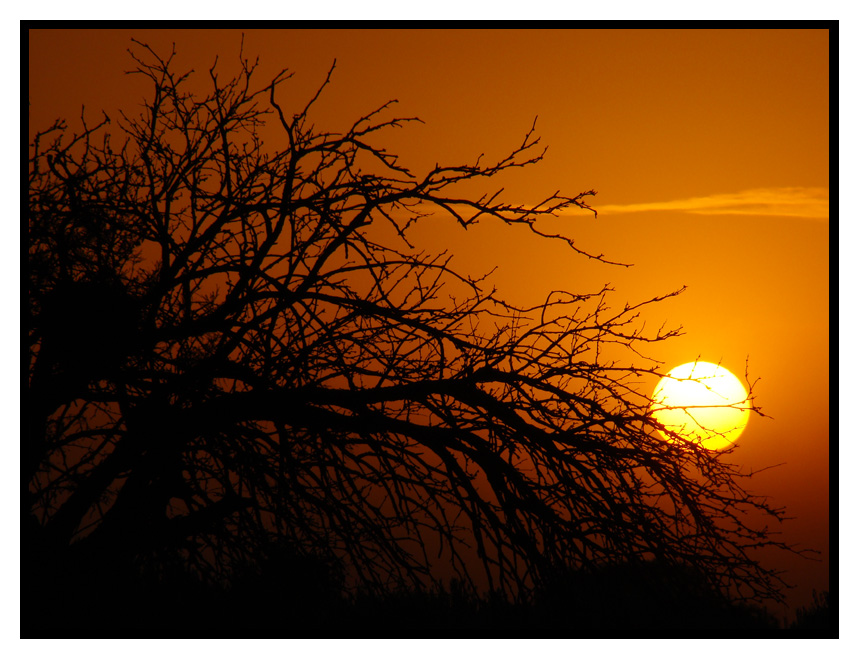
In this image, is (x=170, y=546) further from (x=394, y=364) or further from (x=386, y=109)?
(x=386, y=109)

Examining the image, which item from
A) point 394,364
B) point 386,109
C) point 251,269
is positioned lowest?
point 394,364

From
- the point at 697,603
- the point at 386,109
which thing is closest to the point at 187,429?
the point at 386,109

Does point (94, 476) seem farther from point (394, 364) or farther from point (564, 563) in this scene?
point (564, 563)

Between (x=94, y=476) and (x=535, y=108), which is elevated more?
(x=535, y=108)

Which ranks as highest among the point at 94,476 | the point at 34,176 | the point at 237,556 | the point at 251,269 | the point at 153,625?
the point at 34,176

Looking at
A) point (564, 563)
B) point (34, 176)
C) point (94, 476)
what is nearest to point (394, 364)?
point (564, 563)

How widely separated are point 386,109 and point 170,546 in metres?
2.74

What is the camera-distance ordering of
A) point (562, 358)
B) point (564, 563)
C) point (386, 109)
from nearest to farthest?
1. point (564, 563)
2. point (562, 358)
3. point (386, 109)

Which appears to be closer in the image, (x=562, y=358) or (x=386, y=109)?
(x=562, y=358)

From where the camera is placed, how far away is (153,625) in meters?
4.57

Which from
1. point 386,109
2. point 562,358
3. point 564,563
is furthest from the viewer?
point 386,109

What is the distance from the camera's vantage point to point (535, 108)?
5.22 meters

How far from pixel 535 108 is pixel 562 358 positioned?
64.9 inches

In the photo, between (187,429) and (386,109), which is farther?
(386,109)
